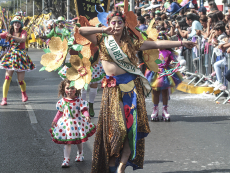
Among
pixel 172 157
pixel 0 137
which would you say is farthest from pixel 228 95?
pixel 0 137

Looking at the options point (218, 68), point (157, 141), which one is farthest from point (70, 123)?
point (218, 68)

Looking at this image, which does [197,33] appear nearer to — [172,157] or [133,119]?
[172,157]

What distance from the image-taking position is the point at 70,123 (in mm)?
4578

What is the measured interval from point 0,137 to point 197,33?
21.5ft

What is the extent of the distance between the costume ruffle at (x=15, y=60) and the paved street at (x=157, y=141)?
839 mm

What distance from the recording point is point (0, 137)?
19.7 feet

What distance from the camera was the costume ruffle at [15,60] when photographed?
8.78 metres

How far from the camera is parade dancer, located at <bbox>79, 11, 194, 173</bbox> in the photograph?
3963mm

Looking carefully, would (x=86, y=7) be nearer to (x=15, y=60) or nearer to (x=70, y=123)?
(x=70, y=123)

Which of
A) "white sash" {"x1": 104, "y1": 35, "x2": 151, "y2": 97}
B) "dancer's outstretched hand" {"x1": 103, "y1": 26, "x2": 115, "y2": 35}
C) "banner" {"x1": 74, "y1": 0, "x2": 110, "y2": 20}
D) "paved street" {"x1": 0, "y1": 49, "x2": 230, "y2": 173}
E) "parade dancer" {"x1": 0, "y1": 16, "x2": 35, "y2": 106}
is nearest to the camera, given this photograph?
"dancer's outstretched hand" {"x1": 103, "y1": 26, "x2": 115, "y2": 35}

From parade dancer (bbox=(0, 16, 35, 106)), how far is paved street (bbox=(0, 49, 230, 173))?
61 cm

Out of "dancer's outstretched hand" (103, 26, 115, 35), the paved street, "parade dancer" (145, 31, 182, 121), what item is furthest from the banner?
"dancer's outstretched hand" (103, 26, 115, 35)

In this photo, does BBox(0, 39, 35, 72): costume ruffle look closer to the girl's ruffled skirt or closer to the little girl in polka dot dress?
the girl's ruffled skirt

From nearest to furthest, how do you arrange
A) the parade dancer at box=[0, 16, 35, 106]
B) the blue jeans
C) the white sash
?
the white sash → the parade dancer at box=[0, 16, 35, 106] → the blue jeans
